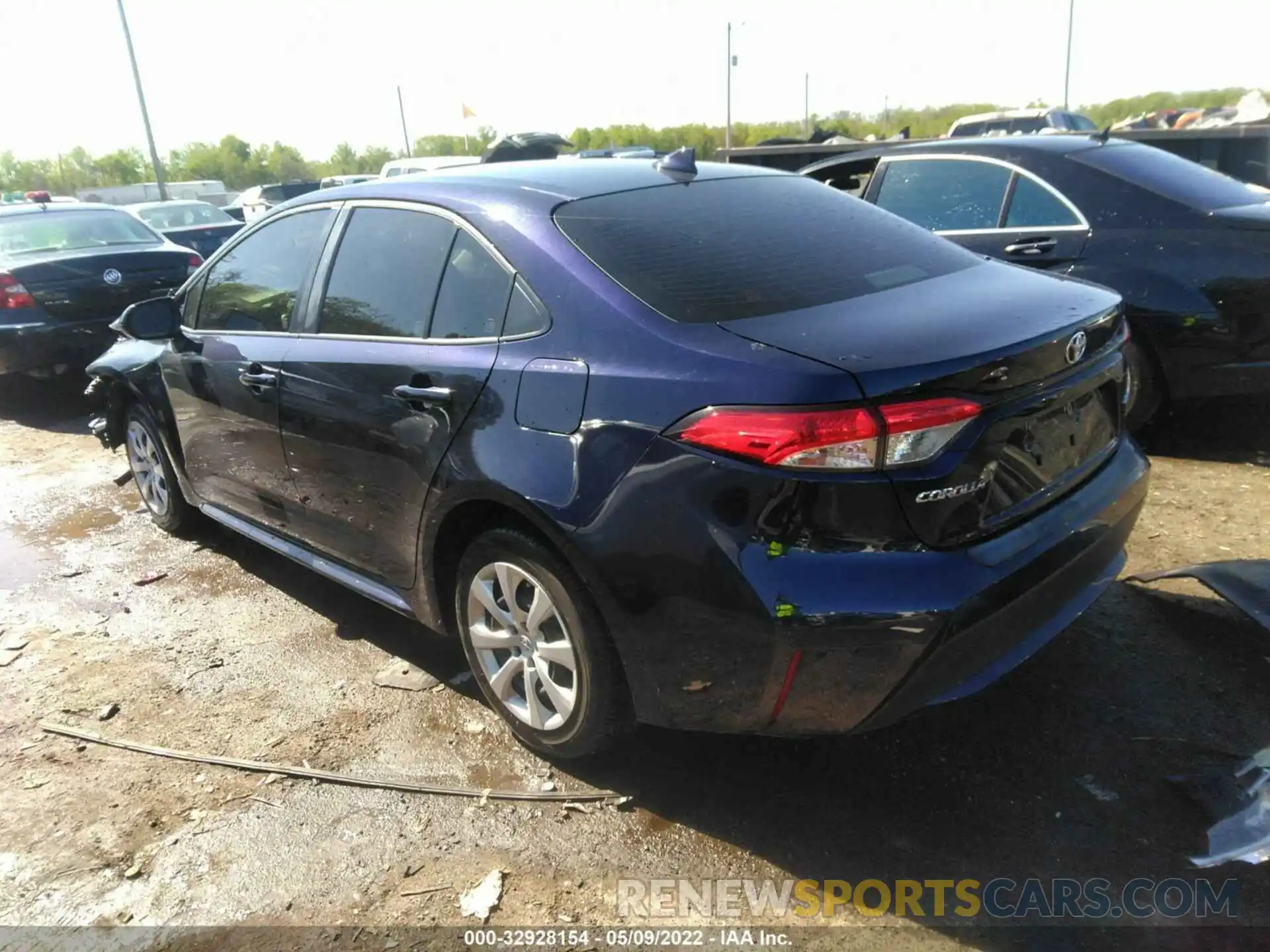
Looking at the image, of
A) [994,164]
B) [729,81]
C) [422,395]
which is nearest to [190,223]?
[994,164]

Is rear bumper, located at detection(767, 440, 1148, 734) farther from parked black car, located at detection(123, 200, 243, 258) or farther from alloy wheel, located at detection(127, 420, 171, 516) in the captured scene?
parked black car, located at detection(123, 200, 243, 258)

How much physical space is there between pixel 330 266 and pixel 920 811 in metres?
2.63

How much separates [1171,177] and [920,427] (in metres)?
3.89

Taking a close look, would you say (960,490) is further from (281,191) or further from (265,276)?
(281,191)

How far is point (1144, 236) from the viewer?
4.84m

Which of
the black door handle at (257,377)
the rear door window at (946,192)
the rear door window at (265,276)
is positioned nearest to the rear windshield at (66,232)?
the rear door window at (265,276)

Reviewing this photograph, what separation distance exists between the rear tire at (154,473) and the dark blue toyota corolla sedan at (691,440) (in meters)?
1.53

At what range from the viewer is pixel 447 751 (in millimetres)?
3070

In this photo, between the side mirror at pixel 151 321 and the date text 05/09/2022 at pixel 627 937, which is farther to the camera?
the side mirror at pixel 151 321

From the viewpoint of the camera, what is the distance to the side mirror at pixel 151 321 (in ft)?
13.8

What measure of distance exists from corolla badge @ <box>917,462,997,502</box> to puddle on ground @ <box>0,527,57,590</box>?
4458mm

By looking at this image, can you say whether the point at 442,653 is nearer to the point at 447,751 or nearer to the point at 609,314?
the point at 447,751

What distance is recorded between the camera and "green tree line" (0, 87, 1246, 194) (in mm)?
51312

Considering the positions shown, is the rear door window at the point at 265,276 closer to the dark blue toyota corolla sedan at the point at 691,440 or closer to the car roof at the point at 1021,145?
the dark blue toyota corolla sedan at the point at 691,440
